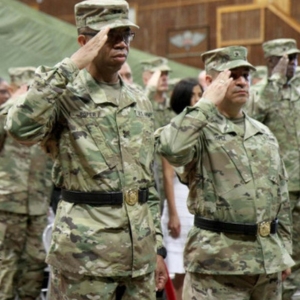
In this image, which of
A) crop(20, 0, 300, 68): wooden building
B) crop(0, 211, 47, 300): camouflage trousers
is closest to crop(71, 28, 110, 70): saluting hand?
crop(0, 211, 47, 300): camouflage trousers

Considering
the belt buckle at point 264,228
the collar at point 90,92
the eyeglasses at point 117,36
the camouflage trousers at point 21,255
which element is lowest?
the camouflage trousers at point 21,255

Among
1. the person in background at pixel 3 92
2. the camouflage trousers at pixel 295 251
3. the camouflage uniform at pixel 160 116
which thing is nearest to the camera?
the camouflage trousers at pixel 295 251

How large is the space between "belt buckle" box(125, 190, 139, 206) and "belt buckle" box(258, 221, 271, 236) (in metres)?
0.63

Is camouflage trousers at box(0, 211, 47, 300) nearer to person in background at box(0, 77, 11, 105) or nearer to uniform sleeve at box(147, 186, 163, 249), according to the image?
person in background at box(0, 77, 11, 105)

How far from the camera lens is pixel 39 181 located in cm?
438

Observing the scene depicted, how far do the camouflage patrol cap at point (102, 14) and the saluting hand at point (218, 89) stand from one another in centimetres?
46

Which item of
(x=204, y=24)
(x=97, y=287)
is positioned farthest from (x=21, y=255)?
(x=204, y=24)

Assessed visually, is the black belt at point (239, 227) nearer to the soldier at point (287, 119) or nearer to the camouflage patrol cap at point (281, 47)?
the soldier at point (287, 119)

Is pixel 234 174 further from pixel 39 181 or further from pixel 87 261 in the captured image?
pixel 39 181

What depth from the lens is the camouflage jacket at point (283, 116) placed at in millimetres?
4305

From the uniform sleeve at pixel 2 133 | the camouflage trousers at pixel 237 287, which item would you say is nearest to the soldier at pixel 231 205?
the camouflage trousers at pixel 237 287

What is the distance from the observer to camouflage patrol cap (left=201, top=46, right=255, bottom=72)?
2.96 meters

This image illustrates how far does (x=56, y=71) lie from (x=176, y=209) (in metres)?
2.11

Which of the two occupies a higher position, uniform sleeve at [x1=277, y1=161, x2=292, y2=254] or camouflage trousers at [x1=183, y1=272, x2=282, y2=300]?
uniform sleeve at [x1=277, y1=161, x2=292, y2=254]
